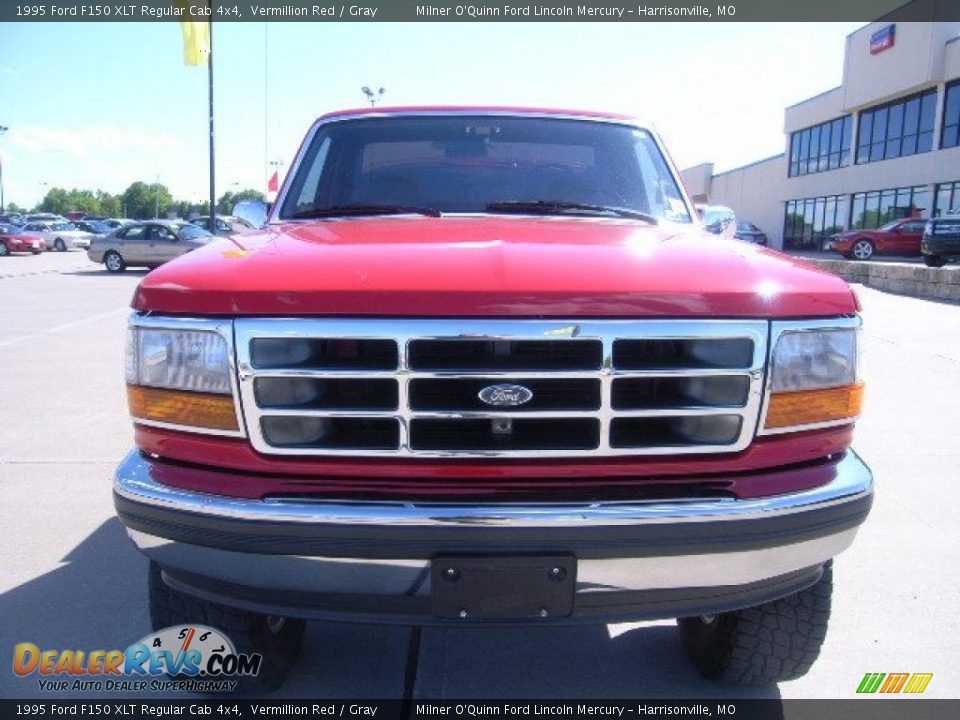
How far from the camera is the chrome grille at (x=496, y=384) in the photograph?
5.68ft

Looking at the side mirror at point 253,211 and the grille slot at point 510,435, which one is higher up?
the side mirror at point 253,211

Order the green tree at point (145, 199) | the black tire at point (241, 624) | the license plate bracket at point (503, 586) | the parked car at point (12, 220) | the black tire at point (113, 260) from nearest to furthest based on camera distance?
the license plate bracket at point (503, 586) < the black tire at point (241, 624) < the black tire at point (113, 260) < the parked car at point (12, 220) < the green tree at point (145, 199)

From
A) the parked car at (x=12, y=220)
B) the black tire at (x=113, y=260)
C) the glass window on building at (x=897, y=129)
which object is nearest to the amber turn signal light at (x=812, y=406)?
the black tire at (x=113, y=260)

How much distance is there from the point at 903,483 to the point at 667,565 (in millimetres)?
3208

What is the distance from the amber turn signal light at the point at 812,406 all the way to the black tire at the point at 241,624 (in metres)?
1.52

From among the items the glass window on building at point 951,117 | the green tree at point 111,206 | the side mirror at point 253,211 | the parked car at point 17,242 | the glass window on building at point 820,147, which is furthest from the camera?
the green tree at point 111,206

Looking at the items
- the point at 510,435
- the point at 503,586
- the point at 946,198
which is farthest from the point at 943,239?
the point at 503,586

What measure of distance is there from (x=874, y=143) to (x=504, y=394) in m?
36.4

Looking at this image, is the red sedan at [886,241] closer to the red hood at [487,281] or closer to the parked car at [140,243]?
the parked car at [140,243]

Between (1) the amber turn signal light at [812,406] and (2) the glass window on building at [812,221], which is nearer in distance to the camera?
(1) the amber turn signal light at [812,406]

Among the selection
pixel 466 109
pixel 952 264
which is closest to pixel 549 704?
pixel 466 109

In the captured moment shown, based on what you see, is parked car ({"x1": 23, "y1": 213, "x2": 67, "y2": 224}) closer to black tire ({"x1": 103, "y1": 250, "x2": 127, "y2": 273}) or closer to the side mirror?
black tire ({"x1": 103, "y1": 250, "x2": 127, "y2": 273})

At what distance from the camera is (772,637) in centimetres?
223

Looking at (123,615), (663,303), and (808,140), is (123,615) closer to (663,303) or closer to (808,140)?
(663,303)
